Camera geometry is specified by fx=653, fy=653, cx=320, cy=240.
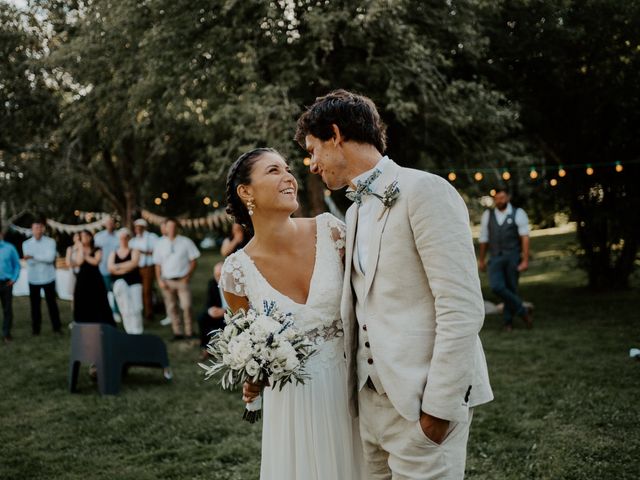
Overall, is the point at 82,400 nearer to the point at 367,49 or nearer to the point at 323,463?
the point at 323,463

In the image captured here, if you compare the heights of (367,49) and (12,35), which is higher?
(12,35)

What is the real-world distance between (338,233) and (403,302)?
1.01 metres

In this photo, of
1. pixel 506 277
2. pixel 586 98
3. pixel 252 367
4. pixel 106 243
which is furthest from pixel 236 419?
pixel 586 98

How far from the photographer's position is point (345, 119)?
8.22ft

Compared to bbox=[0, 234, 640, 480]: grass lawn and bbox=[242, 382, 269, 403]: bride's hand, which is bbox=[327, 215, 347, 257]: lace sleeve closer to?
bbox=[242, 382, 269, 403]: bride's hand

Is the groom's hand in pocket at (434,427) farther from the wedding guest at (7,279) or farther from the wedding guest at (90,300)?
the wedding guest at (7,279)

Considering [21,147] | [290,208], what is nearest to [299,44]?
[290,208]

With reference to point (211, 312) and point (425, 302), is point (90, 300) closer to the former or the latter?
point (211, 312)

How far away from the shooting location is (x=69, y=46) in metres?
12.4

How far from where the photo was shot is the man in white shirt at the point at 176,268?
10.6m

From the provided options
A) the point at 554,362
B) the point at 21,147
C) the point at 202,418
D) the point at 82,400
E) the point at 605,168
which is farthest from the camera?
the point at 21,147

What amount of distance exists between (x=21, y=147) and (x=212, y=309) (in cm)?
1201

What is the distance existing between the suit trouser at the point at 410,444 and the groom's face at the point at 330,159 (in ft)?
2.76

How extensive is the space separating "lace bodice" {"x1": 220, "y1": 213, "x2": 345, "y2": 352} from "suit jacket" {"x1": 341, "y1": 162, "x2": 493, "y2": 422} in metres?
0.60
